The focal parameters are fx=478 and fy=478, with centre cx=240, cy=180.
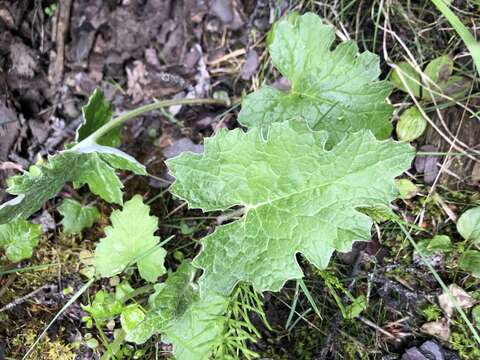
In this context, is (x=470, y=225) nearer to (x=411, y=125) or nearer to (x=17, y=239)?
(x=411, y=125)

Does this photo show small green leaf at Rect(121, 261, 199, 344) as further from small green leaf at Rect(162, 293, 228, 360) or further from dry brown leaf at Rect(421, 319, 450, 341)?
dry brown leaf at Rect(421, 319, 450, 341)

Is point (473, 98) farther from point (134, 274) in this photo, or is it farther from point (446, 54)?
point (134, 274)

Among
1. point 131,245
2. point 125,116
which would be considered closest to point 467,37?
point 125,116

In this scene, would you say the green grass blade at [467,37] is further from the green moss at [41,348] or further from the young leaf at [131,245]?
the green moss at [41,348]

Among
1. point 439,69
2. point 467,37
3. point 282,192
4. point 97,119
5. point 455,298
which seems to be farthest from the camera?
point 97,119

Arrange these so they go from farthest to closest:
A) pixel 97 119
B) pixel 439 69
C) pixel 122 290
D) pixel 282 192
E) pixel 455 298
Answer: pixel 97 119, pixel 439 69, pixel 122 290, pixel 455 298, pixel 282 192

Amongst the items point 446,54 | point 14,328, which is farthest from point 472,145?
point 14,328

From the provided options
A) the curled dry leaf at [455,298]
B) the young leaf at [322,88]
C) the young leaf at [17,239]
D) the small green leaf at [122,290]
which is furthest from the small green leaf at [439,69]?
the young leaf at [17,239]

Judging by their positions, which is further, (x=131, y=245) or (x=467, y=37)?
(x=131, y=245)
